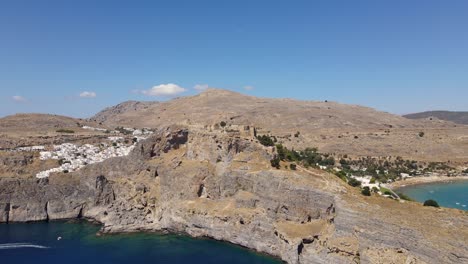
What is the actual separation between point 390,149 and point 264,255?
348 ft

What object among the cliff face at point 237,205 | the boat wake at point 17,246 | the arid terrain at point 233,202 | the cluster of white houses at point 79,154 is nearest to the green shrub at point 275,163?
the arid terrain at point 233,202

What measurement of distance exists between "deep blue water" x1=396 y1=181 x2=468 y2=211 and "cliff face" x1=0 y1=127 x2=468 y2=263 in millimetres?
48136

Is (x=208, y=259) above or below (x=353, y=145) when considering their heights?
below

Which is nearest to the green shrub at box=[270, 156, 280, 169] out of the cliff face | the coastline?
the cliff face

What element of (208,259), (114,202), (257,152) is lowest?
(208,259)

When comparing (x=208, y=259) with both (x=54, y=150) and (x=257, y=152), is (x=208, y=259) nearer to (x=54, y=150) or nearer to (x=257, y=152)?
(x=257, y=152)

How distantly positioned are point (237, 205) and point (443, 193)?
227ft

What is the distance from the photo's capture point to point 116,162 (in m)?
78.9

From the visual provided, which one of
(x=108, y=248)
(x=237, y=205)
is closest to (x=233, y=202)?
(x=237, y=205)

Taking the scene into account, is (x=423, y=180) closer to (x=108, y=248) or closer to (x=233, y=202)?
(x=233, y=202)

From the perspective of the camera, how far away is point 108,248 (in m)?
59.8

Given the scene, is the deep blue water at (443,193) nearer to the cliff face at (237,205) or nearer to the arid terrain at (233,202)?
the arid terrain at (233,202)

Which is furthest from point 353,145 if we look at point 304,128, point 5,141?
point 5,141

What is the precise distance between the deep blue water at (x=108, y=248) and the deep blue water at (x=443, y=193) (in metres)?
57.8
